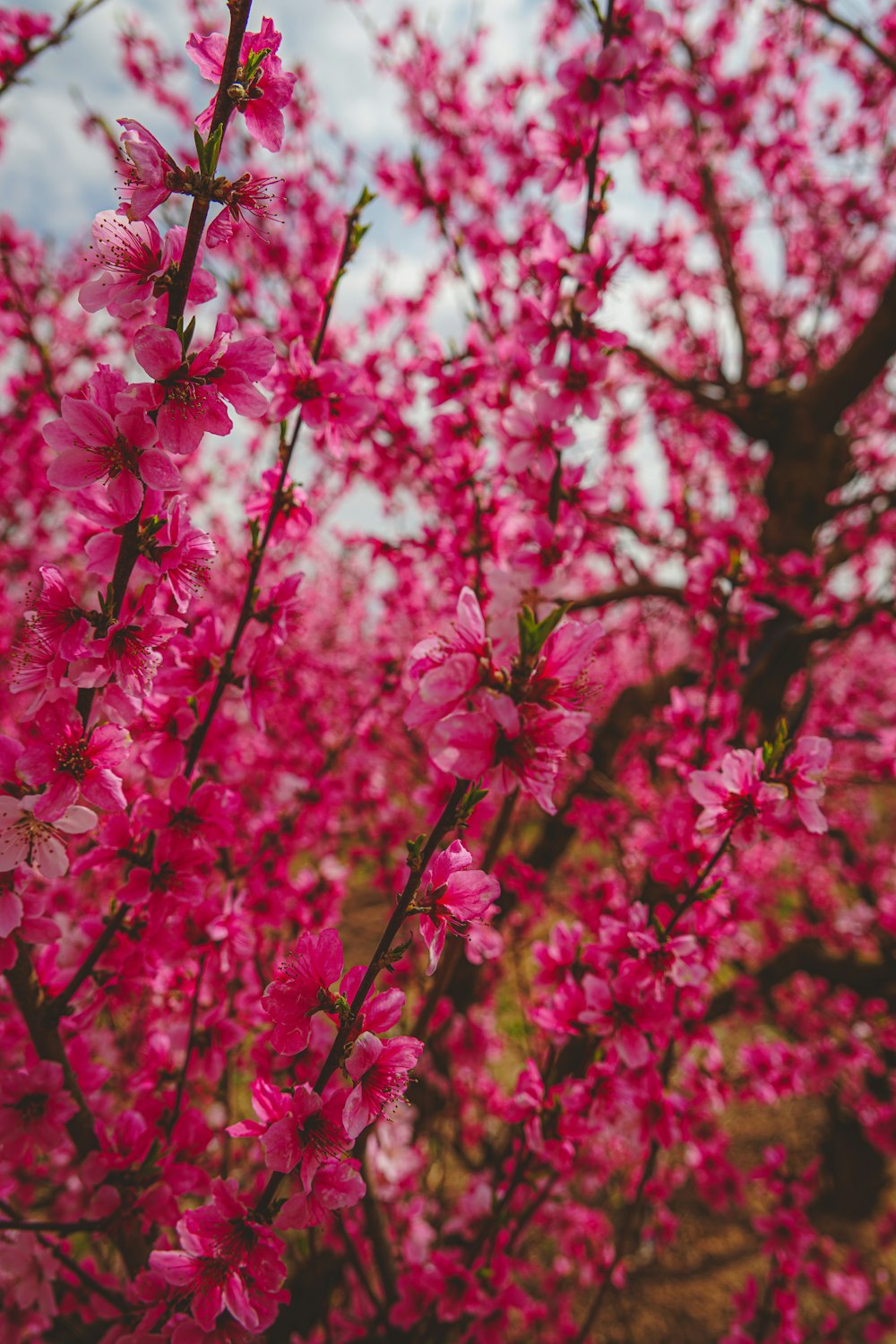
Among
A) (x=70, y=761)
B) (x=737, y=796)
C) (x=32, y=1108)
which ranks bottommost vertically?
(x=32, y=1108)

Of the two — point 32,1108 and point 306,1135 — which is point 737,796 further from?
point 32,1108

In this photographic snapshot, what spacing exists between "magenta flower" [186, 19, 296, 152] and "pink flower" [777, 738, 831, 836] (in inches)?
60.6

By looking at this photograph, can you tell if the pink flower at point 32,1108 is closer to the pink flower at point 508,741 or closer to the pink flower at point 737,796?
the pink flower at point 508,741

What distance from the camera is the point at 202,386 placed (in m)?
1.07

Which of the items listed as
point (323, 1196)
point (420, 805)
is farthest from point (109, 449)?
point (420, 805)

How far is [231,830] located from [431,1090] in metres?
3.41

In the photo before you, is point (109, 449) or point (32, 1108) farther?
point (32, 1108)

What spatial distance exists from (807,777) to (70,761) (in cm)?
146

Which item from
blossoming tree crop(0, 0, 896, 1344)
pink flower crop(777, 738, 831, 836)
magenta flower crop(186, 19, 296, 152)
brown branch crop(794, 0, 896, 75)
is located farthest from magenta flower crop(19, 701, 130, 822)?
brown branch crop(794, 0, 896, 75)

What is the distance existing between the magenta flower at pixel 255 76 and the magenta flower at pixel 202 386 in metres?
0.36

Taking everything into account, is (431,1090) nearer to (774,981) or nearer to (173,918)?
(774,981)

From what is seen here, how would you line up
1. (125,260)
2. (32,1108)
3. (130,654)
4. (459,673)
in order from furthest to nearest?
1. (32,1108)
2. (130,654)
3. (125,260)
4. (459,673)

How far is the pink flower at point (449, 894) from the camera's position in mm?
988

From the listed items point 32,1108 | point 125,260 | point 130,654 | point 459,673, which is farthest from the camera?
point 32,1108
